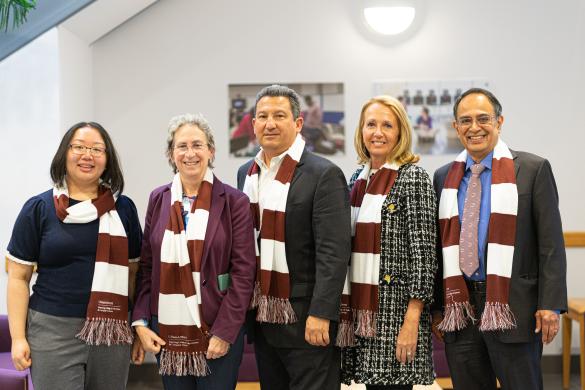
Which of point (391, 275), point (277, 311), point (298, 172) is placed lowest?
point (277, 311)

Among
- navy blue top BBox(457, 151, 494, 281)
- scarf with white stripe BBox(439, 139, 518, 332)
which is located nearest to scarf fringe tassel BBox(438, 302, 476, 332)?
scarf with white stripe BBox(439, 139, 518, 332)

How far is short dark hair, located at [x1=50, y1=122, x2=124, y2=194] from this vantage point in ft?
7.57

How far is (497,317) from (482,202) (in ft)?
1.48

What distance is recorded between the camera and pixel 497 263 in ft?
7.52

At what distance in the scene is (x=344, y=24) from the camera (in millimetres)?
4609

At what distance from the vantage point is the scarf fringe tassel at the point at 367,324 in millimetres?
2275

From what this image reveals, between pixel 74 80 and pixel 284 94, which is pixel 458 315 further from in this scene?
pixel 74 80

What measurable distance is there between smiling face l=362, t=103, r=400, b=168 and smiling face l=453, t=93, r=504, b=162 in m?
0.30

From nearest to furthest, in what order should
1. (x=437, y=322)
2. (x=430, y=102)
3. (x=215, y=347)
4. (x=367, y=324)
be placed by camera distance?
(x=215, y=347) → (x=367, y=324) → (x=437, y=322) → (x=430, y=102)

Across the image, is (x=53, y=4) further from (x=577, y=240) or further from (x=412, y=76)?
(x=577, y=240)

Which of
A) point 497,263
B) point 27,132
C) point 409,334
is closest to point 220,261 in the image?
point 409,334

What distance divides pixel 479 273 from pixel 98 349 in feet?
4.77

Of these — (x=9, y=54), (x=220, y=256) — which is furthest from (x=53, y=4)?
(x=220, y=256)

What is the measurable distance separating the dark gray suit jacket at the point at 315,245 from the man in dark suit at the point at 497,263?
1.48 feet
